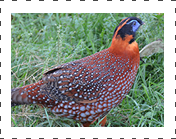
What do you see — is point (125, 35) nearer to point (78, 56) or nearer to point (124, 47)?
point (124, 47)

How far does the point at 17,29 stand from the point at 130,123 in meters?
2.75

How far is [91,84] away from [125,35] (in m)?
0.73

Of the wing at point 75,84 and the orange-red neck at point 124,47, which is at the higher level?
the orange-red neck at point 124,47

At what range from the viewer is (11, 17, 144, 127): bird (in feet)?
8.71

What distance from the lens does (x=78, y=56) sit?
379 centimetres

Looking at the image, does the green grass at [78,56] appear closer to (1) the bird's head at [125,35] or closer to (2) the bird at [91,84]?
(2) the bird at [91,84]

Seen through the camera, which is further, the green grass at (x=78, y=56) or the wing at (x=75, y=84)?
the green grass at (x=78, y=56)

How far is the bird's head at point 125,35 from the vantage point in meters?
2.68

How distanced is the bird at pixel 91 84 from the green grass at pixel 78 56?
0.64 ft

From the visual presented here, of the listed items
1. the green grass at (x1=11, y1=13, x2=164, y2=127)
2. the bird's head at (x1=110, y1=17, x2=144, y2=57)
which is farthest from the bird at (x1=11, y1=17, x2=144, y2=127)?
the green grass at (x1=11, y1=13, x2=164, y2=127)

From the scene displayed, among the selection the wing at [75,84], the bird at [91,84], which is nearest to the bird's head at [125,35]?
the bird at [91,84]

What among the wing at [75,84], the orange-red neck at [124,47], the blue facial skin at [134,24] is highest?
the blue facial skin at [134,24]

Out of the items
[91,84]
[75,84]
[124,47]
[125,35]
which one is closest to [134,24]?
[125,35]

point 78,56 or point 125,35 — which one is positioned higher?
point 125,35
